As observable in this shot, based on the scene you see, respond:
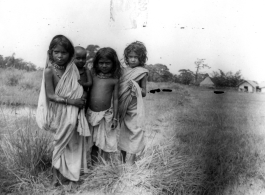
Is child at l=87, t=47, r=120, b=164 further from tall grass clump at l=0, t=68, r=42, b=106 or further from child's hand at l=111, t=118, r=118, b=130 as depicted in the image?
tall grass clump at l=0, t=68, r=42, b=106

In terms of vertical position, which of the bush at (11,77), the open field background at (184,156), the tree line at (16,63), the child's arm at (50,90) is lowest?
the open field background at (184,156)

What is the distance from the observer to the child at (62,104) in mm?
2441

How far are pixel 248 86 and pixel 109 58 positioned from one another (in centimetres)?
231

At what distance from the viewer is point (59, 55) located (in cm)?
243

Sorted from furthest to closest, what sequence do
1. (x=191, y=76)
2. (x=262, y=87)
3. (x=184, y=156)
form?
(x=191, y=76)
(x=262, y=87)
(x=184, y=156)

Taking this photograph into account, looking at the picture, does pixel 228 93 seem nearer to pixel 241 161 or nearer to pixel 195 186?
pixel 241 161

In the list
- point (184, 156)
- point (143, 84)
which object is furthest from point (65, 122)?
point (184, 156)

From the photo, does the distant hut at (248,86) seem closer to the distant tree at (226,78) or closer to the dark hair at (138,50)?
the distant tree at (226,78)

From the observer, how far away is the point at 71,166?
8.46ft

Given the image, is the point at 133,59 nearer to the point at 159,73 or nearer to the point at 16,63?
the point at 159,73

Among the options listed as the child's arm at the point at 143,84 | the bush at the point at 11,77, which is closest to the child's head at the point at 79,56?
the child's arm at the point at 143,84

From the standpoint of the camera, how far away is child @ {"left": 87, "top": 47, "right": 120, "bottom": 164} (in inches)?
106

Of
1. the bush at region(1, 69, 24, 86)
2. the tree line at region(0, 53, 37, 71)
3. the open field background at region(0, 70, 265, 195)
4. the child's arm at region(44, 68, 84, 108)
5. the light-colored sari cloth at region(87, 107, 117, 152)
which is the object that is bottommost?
the open field background at region(0, 70, 265, 195)

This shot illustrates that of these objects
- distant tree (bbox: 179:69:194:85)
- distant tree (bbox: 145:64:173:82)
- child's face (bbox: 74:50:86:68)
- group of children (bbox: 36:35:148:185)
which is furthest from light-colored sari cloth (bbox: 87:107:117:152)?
distant tree (bbox: 179:69:194:85)
